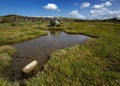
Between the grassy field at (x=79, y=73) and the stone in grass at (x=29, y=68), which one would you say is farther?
the stone in grass at (x=29, y=68)

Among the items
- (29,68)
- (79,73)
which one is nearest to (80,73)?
(79,73)

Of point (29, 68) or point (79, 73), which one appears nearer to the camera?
point (79, 73)

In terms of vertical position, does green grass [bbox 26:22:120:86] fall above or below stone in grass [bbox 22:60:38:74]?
above

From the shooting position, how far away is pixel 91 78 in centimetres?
1002

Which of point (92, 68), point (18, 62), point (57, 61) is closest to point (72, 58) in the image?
point (57, 61)

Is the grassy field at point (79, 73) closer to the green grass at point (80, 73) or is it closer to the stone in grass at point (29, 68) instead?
the green grass at point (80, 73)

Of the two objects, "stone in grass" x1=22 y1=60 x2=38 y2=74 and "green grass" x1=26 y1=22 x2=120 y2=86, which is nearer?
"green grass" x1=26 y1=22 x2=120 y2=86

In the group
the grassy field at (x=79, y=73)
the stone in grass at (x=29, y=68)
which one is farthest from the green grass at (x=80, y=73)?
the stone in grass at (x=29, y=68)

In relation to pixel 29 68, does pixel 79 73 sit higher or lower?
higher

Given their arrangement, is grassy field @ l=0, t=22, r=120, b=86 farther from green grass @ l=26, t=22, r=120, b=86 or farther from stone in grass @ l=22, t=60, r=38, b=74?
stone in grass @ l=22, t=60, r=38, b=74

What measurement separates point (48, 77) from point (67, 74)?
179 cm

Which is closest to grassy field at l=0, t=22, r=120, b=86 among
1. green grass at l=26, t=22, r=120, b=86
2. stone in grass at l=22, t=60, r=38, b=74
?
green grass at l=26, t=22, r=120, b=86

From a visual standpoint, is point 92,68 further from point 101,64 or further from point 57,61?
point 57,61

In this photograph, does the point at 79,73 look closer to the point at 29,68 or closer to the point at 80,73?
the point at 80,73
